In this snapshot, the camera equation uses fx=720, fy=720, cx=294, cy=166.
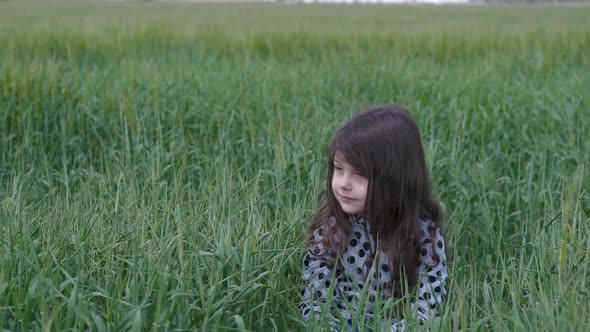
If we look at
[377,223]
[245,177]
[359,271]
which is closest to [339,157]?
[377,223]

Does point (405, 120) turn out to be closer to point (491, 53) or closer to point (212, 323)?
point (212, 323)

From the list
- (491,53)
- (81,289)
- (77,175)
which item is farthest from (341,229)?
(491,53)

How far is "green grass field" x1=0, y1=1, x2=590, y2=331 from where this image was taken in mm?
1701

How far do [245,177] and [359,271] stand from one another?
3.23ft

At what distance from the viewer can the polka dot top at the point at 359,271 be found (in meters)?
1.94

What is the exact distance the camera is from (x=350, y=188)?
1.98 meters

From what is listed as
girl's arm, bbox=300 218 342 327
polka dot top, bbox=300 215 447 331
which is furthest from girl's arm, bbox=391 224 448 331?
girl's arm, bbox=300 218 342 327

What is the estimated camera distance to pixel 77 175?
116 inches

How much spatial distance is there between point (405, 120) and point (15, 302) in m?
1.11

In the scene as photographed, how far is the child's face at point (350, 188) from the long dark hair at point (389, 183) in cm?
2

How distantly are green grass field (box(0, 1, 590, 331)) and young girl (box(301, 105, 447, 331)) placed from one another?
0.09 m

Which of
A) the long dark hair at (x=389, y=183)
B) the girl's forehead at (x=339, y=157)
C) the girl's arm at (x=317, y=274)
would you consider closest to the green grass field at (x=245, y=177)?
the girl's arm at (x=317, y=274)

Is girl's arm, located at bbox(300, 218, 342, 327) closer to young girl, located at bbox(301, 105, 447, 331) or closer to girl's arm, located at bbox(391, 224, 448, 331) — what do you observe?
young girl, located at bbox(301, 105, 447, 331)

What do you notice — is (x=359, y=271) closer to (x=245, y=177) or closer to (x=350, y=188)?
(x=350, y=188)
